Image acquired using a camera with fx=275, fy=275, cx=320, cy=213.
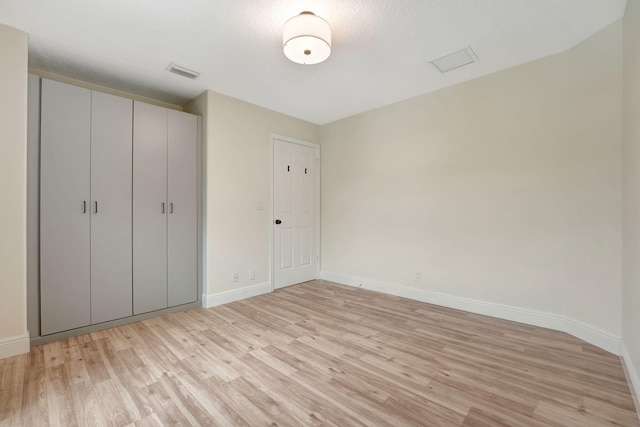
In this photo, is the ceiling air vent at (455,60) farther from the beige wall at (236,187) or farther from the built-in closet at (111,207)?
the built-in closet at (111,207)

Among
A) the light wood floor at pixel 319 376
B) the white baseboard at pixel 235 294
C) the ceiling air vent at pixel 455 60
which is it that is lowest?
the light wood floor at pixel 319 376

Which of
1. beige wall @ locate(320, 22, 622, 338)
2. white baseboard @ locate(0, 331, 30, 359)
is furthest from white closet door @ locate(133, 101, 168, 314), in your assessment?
beige wall @ locate(320, 22, 622, 338)

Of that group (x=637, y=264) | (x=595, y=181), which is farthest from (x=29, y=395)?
(x=595, y=181)

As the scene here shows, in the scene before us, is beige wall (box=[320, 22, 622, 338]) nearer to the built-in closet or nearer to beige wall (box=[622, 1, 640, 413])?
beige wall (box=[622, 1, 640, 413])

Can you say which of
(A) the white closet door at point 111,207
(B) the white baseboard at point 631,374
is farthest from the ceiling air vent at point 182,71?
(B) the white baseboard at point 631,374

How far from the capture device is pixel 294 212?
4.29 m

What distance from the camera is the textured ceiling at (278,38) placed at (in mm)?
1940

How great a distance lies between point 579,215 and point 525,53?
1.54 metres

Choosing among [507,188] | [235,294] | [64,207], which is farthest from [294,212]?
[507,188]

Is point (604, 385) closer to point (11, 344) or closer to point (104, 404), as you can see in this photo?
point (104, 404)

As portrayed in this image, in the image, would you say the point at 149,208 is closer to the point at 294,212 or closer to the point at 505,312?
the point at 294,212

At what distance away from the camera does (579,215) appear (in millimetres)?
2416

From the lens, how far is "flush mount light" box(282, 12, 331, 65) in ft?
6.32

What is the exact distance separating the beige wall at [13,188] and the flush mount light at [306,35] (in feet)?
7.00
